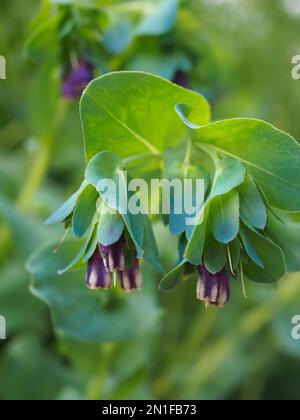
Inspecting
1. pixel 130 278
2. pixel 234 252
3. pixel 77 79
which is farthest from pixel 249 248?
pixel 77 79

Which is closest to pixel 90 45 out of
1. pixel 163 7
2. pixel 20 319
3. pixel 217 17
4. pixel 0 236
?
pixel 163 7

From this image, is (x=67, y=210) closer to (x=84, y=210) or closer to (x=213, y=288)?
(x=84, y=210)

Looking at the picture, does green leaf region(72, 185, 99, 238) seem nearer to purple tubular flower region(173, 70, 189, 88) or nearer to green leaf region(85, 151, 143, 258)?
green leaf region(85, 151, 143, 258)

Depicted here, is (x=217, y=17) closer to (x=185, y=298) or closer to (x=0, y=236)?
(x=185, y=298)

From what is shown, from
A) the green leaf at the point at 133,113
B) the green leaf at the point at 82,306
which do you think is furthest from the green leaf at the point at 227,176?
the green leaf at the point at 82,306

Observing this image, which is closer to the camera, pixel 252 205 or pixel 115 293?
pixel 252 205

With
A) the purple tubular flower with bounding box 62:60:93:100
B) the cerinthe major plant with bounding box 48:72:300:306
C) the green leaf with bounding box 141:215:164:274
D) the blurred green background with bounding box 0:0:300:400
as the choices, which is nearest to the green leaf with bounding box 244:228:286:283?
the cerinthe major plant with bounding box 48:72:300:306
